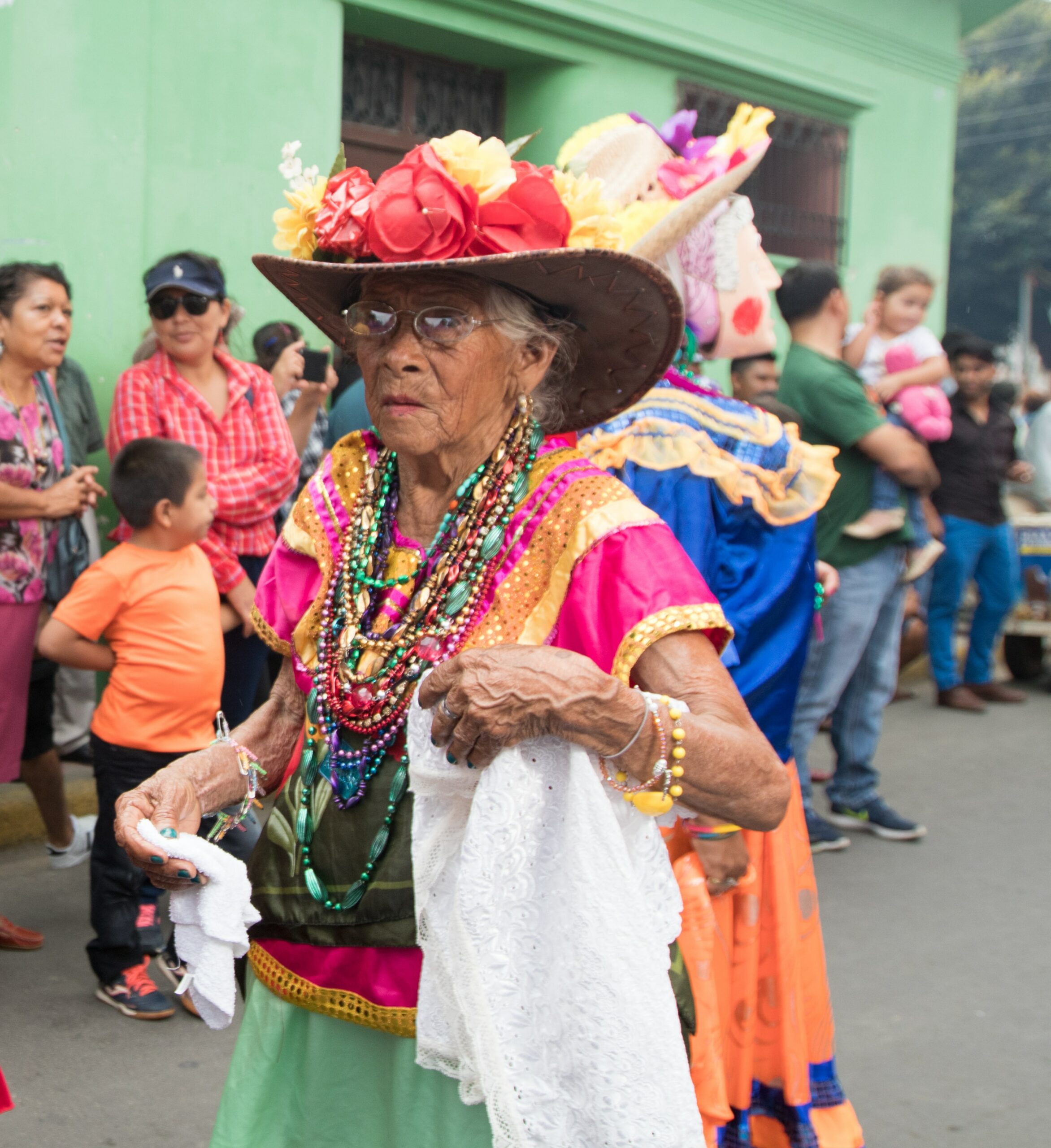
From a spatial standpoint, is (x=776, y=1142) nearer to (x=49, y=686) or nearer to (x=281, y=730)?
(x=281, y=730)

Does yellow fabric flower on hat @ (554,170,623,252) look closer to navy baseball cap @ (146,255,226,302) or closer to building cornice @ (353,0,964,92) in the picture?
navy baseball cap @ (146,255,226,302)

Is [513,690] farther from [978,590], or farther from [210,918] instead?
[978,590]

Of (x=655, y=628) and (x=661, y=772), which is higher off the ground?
(x=655, y=628)

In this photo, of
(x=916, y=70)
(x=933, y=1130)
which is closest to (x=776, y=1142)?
(x=933, y=1130)

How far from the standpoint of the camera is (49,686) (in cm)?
476

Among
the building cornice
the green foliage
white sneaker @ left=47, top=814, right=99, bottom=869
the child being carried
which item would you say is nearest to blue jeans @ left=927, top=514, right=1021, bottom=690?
A: the child being carried

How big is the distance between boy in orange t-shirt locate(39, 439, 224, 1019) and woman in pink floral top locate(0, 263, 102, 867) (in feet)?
1.42

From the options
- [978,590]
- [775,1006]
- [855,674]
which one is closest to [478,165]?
[775,1006]

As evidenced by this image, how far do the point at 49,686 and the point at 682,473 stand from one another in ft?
8.81

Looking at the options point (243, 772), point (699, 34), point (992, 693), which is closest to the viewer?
point (243, 772)

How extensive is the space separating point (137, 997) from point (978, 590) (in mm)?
6529

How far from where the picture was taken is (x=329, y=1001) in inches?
81.4

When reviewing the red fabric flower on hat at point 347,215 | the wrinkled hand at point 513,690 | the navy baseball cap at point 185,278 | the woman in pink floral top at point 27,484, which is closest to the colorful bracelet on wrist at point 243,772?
the wrinkled hand at point 513,690

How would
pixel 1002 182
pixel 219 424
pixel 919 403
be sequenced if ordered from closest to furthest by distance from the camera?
pixel 219 424 → pixel 919 403 → pixel 1002 182
